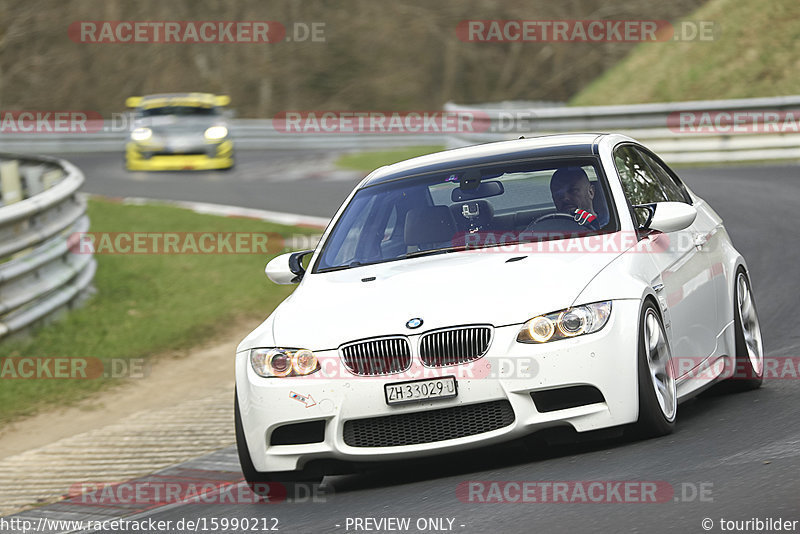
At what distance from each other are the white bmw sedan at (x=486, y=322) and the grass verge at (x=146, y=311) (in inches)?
153

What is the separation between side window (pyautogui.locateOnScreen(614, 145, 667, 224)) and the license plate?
1.81 metres

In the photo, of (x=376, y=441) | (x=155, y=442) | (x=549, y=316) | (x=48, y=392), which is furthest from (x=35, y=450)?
(x=549, y=316)

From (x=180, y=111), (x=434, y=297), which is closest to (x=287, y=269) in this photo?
(x=434, y=297)

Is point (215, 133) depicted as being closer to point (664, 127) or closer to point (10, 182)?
point (664, 127)

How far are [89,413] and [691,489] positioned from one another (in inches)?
233

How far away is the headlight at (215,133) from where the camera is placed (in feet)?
87.8

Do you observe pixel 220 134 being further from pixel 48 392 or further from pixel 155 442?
pixel 155 442

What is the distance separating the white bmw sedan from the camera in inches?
230

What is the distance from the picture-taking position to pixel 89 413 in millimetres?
9891

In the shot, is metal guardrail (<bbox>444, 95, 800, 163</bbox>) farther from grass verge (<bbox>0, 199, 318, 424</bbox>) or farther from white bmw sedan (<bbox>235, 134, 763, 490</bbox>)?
white bmw sedan (<bbox>235, 134, 763, 490</bbox>)

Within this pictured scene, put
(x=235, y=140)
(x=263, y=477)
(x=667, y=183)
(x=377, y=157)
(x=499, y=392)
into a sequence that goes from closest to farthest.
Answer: (x=499, y=392) < (x=263, y=477) < (x=667, y=183) < (x=377, y=157) < (x=235, y=140)

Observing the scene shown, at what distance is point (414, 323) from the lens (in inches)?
233

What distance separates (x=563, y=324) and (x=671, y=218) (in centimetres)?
116

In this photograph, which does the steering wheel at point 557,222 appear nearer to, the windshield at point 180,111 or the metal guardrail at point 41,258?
the metal guardrail at point 41,258
